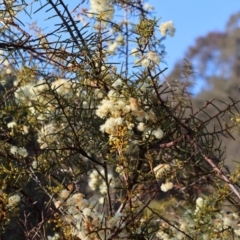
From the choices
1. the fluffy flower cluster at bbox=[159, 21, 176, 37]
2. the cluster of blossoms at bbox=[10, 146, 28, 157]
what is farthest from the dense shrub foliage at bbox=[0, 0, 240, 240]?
the fluffy flower cluster at bbox=[159, 21, 176, 37]

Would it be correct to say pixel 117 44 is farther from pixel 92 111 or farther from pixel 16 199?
pixel 16 199

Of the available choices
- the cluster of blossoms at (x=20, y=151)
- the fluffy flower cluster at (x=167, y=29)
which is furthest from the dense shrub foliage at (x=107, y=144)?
the fluffy flower cluster at (x=167, y=29)

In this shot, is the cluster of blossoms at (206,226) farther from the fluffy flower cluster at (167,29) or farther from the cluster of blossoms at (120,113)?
the fluffy flower cluster at (167,29)

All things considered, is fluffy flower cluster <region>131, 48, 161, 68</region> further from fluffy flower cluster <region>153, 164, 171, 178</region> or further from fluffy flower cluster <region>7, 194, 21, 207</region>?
fluffy flower cluster <region>7, 194, 21, 207</region>

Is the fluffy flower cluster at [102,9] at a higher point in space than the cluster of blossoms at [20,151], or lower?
higher

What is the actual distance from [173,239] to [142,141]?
27cm

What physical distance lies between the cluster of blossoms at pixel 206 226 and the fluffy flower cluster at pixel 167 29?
787 millimetres

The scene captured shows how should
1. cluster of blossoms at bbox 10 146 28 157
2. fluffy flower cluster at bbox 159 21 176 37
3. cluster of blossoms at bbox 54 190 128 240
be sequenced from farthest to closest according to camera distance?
fluffy flower cluster at bbox 159 21 176 37 → cluster of blossoms at bbox 10 146 28 157 → cluster of blossoms at bbox 54 190 128 240

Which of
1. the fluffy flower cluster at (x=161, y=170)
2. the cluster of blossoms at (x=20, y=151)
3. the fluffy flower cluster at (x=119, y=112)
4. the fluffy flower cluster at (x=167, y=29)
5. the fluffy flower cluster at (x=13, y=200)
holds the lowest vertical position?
the fluffy flower cluster at (x=13, y=200)

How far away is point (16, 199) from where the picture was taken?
148cm

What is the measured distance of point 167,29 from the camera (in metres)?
2.17

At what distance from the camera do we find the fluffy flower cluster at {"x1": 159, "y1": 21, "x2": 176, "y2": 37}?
2156 millimetres

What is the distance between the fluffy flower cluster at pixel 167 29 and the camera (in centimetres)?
216

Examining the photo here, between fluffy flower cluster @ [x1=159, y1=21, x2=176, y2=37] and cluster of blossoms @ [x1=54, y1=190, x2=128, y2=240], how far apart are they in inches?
35.9
